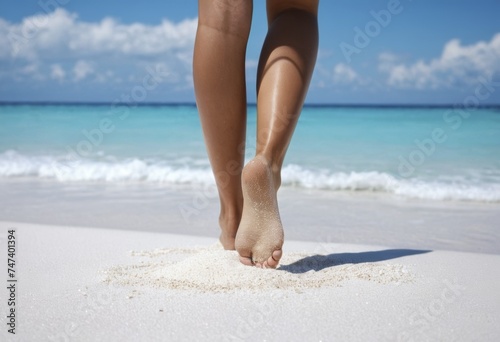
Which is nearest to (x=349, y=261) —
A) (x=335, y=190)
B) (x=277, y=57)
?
(x=277, y=57)

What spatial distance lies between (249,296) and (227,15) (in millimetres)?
709

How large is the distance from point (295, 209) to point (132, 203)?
992 millimetres

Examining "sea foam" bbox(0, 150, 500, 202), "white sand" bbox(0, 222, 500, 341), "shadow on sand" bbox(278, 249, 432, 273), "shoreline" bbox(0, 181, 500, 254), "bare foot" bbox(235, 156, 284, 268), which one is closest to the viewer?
"white sand" bbox(0, 222, 500, 341)

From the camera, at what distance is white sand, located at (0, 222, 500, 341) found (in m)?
1.10

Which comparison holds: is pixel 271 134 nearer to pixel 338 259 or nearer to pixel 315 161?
pixel 338 259

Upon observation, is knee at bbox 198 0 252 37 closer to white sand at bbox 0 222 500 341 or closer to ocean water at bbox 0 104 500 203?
white sand at bbox 0 222 500 341

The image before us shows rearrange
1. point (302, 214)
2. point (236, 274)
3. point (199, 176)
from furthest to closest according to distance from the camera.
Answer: point (199, 176) → point (302, 214) → point (236, 274)

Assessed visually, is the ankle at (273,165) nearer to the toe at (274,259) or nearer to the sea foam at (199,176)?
the toe at (274,259)

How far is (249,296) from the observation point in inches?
50.8

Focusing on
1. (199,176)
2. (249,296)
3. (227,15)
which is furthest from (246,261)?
(199,176)

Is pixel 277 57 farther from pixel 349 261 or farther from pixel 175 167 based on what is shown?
pixel 175 167

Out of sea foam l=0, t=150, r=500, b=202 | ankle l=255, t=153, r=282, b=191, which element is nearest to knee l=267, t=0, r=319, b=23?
ankle l=255, t=153, r=282, b=191

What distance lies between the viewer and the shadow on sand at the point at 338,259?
160cm

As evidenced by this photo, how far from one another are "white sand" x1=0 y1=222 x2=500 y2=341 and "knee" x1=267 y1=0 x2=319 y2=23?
2.31 feet
